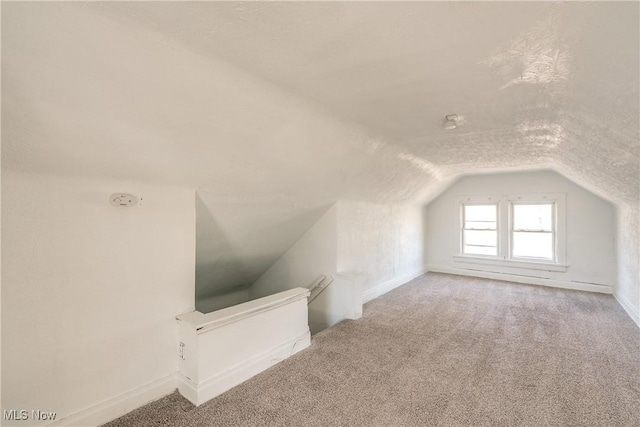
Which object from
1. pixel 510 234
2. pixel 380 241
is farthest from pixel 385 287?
pixel 510 234

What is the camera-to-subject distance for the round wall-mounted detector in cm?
186

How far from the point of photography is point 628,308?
375 cm

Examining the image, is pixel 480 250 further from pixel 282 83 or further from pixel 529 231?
pixel 282 83

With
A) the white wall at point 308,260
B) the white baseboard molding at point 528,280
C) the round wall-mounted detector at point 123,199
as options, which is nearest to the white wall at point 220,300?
the white wall at point 308,260

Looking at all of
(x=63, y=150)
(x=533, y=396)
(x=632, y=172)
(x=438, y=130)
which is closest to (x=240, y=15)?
(x=63, y=150)

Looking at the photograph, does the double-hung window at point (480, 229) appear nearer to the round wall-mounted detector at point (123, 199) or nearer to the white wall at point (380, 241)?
the white wall at point (380, 241)

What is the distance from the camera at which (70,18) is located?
1073 mm

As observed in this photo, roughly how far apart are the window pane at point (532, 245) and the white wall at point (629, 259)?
1013mm

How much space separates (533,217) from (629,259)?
5.99ft

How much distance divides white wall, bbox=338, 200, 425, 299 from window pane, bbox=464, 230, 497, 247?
97 centimetres

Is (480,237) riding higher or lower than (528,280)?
higher

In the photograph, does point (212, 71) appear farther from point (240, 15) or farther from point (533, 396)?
point (533, 396)

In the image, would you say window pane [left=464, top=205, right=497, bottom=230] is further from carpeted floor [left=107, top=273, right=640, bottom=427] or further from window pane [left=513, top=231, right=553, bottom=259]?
carpeted floor [left=107, top=273, right=640, bottom=427]

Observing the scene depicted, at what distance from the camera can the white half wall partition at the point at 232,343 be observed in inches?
80.4
